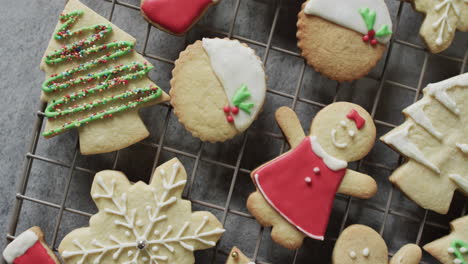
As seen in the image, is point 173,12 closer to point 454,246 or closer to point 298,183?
point 298,183

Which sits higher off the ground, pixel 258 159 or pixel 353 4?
pixel 353 4

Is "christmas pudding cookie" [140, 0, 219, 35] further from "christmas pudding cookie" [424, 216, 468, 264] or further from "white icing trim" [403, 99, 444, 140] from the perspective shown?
"christmas pudding cookie" [424, 216, 468, 264]

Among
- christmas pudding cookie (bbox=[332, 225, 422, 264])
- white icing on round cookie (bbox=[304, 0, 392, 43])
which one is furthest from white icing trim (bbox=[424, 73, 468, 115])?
christmas pudding cookie (bbox=[332, 225, 422, 264])

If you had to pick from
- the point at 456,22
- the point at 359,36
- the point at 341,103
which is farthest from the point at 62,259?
the point at 456,22

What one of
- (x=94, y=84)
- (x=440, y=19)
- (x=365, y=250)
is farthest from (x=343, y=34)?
(x=94, y=84)

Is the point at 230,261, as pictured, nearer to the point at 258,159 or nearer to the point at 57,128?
the point at 258,159

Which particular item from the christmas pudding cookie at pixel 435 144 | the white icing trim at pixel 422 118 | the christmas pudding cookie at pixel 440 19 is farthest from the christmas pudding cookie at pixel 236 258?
the christmas pudding cookie at pixel 440 19
